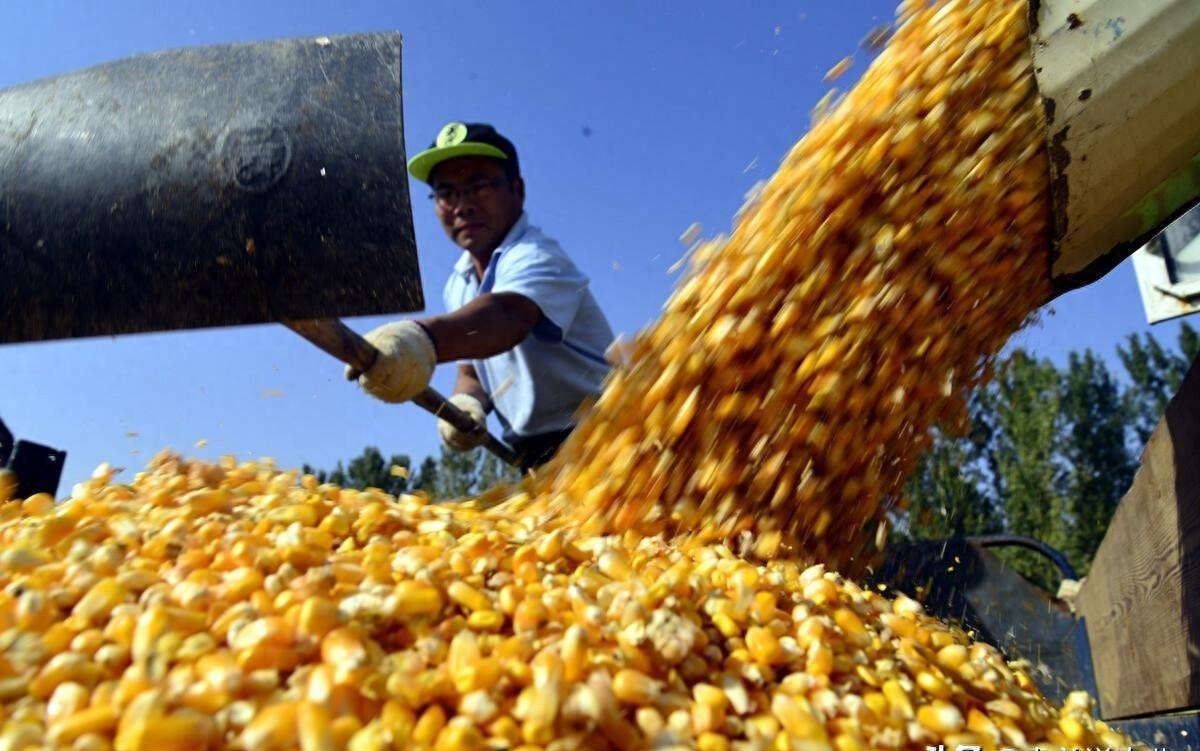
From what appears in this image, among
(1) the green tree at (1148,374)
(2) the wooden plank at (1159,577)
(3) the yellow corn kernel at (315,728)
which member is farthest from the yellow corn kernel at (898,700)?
(1) the green tree at (1148,374)

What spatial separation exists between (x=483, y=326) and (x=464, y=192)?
921mm

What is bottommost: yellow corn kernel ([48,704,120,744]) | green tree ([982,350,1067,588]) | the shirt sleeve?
yellow corn kernel ([48,704,120,744])

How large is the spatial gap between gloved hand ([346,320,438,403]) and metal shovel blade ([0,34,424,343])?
69 cm

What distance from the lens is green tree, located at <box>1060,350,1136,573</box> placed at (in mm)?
22594

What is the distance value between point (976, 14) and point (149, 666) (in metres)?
1.76

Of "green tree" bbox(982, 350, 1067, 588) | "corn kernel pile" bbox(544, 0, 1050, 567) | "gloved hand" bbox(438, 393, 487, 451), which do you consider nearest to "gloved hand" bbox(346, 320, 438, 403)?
"gloved hand" bbox(438, 393, 487, 451)

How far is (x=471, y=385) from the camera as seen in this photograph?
383 cm

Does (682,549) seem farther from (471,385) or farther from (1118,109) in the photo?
(471,385)

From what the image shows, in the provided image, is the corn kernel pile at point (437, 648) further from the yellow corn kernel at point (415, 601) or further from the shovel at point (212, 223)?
the shovel at point (212, 223)

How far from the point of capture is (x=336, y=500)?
1.47 metres

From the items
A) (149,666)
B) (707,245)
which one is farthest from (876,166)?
(149,666)

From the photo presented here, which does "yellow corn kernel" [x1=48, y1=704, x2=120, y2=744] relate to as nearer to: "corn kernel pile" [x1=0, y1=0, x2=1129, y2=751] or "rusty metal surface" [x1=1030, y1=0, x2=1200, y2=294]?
"corn kernel pile" [x1=0, y1=0, x2=1129, y2=751]

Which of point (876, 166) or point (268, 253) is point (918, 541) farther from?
point (268, 253)

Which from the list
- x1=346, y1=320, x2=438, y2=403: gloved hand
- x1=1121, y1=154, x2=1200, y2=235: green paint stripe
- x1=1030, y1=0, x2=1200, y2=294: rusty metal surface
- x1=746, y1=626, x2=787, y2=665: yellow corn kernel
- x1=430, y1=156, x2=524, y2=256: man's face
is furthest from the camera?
x1=430, y1=156, x2=524, y2=256: man's face
